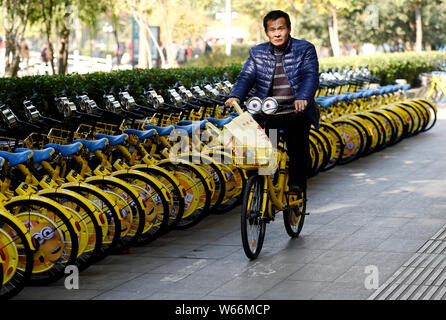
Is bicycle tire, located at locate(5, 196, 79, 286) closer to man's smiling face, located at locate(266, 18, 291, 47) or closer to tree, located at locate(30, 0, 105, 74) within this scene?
man's smiling face, located at locate(266, 18, 291, 47)

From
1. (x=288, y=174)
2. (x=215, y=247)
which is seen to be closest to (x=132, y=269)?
(x=215, y=247)

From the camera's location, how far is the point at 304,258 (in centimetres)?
648

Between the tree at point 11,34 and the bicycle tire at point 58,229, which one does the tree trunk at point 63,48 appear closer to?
the tree at point 11,34

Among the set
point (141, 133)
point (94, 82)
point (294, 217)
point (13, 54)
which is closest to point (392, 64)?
point (13, 54)

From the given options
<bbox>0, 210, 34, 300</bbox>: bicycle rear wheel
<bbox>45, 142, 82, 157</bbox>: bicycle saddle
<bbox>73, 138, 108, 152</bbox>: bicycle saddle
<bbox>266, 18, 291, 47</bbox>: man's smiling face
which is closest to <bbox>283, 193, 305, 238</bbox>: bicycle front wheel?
<bbox>266, 18, 291, 47</bbox>: man's smiling face

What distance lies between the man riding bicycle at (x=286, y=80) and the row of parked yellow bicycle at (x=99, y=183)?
519 millimetres

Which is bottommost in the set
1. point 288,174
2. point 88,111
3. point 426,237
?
point 426,237

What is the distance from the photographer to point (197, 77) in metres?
11.6

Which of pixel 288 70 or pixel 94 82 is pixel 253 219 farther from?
pixel 94 82

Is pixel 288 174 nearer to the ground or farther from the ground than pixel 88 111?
nearer to the ground

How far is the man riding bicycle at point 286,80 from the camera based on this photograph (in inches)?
262

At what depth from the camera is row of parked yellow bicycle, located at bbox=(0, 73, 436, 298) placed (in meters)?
5.68
